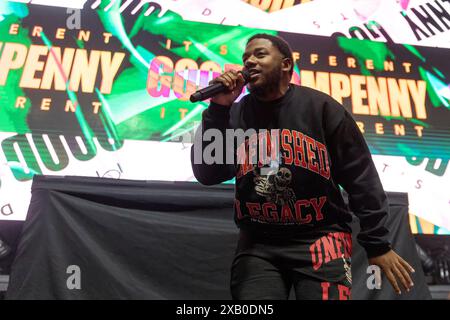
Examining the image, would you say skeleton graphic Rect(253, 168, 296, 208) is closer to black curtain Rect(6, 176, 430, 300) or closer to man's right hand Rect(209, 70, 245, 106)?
man's right hand Rect(209, 70, 245, 106)

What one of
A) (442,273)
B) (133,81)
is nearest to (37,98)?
(133,81)

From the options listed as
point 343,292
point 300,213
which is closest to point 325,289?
point 343,292

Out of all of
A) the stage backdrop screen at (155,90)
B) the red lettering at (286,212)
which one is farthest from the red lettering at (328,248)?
the stage backdrop screen at (155,90)

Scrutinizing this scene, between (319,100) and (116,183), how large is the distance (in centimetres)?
109

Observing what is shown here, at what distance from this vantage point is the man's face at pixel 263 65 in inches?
43.1

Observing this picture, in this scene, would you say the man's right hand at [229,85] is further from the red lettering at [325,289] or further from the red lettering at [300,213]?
the red lettering at [325,289]

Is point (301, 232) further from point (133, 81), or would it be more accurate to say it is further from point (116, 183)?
point (133, 81)

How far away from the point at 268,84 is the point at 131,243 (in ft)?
3.28

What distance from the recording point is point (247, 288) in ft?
2.99

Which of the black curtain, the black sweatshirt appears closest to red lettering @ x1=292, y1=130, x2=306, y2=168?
the black sweatshirt

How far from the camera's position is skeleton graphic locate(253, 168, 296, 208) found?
0.98 metres

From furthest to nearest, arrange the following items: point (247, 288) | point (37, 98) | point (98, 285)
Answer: point (37, 98), point (98, 285), point (247, 288)

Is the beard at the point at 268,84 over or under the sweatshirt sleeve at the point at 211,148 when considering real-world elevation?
over

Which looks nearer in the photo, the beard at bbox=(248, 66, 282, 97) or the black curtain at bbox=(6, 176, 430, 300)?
the beard at bbox=(248, 66, 282, 97)
